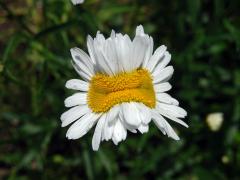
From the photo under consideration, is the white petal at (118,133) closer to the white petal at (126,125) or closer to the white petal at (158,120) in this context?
the white petal at (126,125)

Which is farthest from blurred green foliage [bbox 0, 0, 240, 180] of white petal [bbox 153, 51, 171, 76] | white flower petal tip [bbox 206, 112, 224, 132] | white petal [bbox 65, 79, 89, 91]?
white petal [bbox 153, 51, 171, 76]

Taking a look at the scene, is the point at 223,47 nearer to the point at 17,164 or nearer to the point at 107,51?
the point at 107,51

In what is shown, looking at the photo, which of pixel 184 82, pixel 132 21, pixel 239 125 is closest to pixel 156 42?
pixel 132 21

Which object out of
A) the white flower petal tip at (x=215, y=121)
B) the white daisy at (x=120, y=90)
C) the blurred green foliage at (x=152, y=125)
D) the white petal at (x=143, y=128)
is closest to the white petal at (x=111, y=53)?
the white daisy at (x=120, y=90)

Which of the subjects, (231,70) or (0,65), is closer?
(0,65)

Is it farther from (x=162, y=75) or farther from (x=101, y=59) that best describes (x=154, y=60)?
(x=101, y=59)
